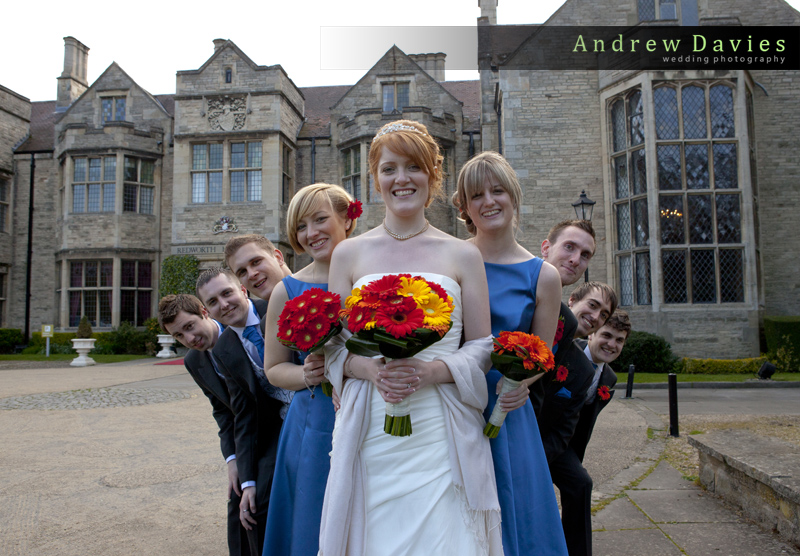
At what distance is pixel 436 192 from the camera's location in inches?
91.0

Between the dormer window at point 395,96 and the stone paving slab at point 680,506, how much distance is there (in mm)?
17809

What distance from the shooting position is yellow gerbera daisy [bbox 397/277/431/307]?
1667 mm

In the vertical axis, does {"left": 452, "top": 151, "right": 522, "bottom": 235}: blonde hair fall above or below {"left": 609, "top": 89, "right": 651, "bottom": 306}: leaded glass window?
below

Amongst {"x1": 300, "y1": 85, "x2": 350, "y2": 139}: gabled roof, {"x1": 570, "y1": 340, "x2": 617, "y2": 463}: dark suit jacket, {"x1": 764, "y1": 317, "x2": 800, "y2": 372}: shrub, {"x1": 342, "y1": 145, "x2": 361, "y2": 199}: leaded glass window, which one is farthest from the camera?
{"x1": 300, "y1": 85, "x2": 350, "y2": 139}: gabled roof

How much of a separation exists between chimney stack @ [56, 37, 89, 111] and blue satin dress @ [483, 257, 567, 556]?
27213mm

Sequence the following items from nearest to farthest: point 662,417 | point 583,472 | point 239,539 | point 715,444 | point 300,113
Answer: point 239,539 < point 583,472 < point 715,444 < point 662,417 < point 300,113

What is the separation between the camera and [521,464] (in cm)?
209

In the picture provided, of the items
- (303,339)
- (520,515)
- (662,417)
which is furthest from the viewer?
(662,417)

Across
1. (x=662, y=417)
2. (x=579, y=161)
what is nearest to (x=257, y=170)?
(x=579, y=161)

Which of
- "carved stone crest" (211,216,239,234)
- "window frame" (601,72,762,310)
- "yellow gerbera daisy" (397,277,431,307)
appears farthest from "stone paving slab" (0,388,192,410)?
"window frame" (601,72,762,310)

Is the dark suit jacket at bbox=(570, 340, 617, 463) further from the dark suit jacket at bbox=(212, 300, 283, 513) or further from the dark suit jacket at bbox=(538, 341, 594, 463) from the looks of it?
the dark suit jacket at bbox=(212, 300, 283, 513)

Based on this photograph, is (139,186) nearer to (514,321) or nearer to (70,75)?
(70,75)

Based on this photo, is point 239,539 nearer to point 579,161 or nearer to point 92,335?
point 579,161

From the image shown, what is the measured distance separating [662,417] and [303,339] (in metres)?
7.30
